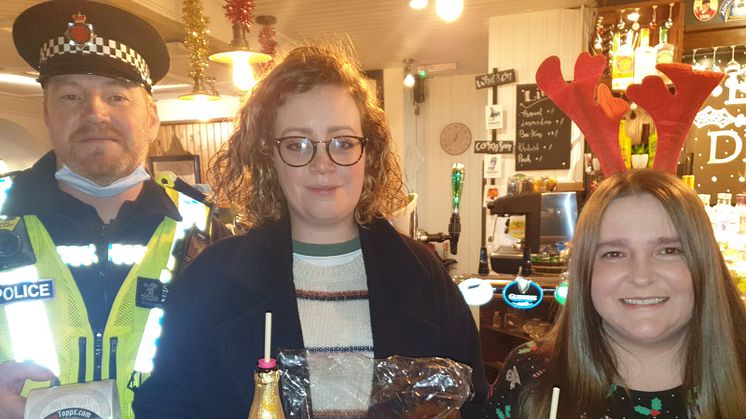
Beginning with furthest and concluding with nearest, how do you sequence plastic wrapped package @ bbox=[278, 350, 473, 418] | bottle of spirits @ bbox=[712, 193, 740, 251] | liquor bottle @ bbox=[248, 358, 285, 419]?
bottle of spirits @ bbox=[712, 193, 740, 251]
plastic wrapped package @ bbox=[278, 350, 473, 418]
liquor bottle @ bbox=[248, 358, 285, 419]

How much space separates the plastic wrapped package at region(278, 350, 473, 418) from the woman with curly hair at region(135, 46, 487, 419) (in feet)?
0.41

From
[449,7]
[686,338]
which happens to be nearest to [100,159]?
[686,338]

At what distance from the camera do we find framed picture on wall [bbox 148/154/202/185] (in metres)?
7.70

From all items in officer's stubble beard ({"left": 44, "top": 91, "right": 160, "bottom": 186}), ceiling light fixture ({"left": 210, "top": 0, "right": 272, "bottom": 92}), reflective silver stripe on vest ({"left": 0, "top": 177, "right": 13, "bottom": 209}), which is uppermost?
ceiling light fixture ({"left": 210, "top": 0, "right": 272, "bottom": 92})

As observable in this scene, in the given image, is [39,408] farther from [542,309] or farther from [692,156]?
[692,156]

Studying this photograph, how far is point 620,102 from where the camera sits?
1.30m

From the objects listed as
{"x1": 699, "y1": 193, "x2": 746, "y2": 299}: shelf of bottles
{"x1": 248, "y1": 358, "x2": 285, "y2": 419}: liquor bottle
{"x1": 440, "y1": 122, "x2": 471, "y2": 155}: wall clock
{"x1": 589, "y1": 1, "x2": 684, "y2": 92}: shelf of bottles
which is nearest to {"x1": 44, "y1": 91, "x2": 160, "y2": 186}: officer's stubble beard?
{"x1": 248, "y1": 358, "x2": 285, "y2": 419}: liquor bottle

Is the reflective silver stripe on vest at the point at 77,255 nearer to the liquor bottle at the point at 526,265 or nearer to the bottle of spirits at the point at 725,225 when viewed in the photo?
the liquor bottle at the point at 526,265

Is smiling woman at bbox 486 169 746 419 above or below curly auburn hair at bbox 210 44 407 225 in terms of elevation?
below

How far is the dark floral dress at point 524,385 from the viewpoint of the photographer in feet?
3.54

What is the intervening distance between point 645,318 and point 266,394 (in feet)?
2.65

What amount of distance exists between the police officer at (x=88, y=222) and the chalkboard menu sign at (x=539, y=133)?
3.63m

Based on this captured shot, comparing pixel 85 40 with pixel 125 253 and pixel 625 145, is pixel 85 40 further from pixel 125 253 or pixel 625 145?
pixel 625 145

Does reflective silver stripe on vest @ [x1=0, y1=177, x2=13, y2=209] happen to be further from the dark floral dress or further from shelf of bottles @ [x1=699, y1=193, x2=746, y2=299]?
shelf of bottles @ [x1=699, y1=193, x2=746, y2=299]
